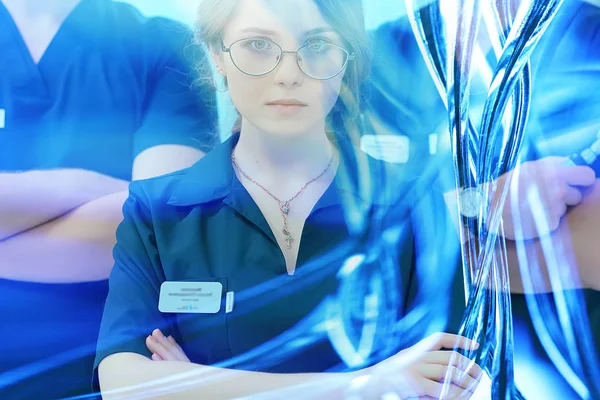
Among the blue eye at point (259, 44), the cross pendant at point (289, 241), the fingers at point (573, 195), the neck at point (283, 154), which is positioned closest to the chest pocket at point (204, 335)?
the cross pendant at point (289, 241)

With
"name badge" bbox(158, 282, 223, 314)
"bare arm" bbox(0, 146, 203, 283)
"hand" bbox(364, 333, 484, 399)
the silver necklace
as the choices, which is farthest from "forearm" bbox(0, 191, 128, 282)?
"hand" bbox(364, 333, 484, 399)

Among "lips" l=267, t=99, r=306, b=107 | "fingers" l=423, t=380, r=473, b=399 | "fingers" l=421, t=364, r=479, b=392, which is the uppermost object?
"lips" l=267, t=99, r=306, b=107

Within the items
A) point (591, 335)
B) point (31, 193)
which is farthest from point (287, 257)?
point (591, 335)

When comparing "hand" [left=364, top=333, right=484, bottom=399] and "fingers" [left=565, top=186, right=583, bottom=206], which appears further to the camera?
"fingers" [left=565, top=186, right=583, bottom=206]

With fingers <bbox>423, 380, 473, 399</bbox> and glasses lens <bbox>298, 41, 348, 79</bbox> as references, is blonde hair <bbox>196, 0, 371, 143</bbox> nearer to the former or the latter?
glasses lens <bbox>298, 41, 348, 79</bbox>

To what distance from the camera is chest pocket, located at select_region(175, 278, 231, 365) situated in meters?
1.30

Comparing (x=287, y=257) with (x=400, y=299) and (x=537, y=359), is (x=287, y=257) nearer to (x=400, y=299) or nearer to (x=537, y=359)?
(x=400, y=299)

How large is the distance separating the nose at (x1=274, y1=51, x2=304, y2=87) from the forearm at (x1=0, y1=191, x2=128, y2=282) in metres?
0.47

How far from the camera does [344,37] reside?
53.0 inches

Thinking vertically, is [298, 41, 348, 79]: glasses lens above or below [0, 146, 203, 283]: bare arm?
above

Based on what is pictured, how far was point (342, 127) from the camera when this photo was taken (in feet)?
4.53

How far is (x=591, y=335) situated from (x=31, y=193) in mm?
1267

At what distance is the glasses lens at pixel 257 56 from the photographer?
51.7 inches

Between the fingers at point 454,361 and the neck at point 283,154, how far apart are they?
0.47 metres
